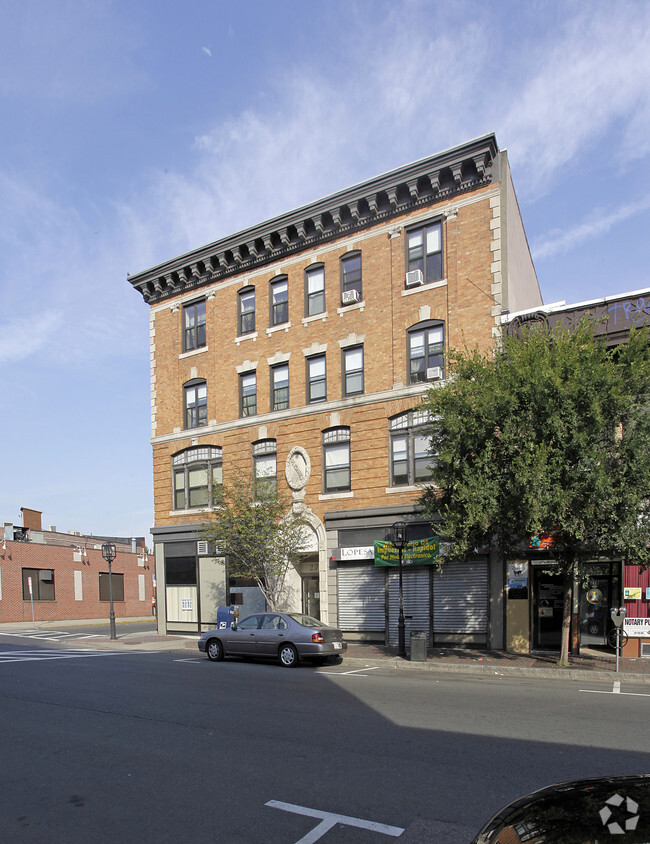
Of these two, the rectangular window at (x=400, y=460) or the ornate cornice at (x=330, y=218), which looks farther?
the rectangular window at (x=400, y=460)

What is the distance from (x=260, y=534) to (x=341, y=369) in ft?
20.3

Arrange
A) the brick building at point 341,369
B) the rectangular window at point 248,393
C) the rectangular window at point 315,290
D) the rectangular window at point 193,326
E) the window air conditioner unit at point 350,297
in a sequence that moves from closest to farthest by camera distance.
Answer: the brick building at point 341,369, the window air conditioner unit at point 350,297, the rectangular window at point 315,290, the rectangular window at point 248,393, the rectangular window at point 193,326

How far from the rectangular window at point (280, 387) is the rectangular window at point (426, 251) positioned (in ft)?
19.2

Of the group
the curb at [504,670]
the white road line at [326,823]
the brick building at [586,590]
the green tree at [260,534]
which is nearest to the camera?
the white road line at [326,823]

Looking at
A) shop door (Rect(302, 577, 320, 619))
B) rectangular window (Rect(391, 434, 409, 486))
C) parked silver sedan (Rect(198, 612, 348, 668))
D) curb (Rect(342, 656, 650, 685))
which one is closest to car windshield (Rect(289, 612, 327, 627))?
parked silver sedan (Rect(198, 612, 348, 668))

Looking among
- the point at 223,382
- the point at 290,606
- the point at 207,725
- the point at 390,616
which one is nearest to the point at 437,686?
the point at 207,725

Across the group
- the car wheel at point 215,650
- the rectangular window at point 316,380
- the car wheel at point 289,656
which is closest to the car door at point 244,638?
the car wheel at point 215,650

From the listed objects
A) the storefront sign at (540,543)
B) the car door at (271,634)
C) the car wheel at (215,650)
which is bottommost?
the car wheel at (215,650)

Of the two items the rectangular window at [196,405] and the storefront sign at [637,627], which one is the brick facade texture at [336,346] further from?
the storefront sign at [637,627]

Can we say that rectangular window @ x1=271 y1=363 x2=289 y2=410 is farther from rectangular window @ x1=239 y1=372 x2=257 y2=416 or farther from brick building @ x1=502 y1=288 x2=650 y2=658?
brick building @ x1=502 y1=288 x2=650 y2=658

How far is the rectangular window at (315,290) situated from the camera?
23.8m

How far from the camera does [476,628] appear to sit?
19312 millimetres

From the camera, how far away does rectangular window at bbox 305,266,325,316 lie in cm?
2375

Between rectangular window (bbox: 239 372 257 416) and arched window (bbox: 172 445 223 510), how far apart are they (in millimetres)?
2013
